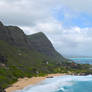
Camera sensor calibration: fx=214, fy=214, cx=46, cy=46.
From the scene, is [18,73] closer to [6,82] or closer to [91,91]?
[6,82]

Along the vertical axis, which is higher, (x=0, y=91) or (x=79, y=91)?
(x=0, y=91)

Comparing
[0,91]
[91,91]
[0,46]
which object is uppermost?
[0,46]

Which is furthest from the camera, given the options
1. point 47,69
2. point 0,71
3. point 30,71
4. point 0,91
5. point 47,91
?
point 47,69

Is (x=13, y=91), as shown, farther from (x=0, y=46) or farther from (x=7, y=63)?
(x=0, y=46)

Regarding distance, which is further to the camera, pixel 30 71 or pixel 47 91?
pixel 30 71

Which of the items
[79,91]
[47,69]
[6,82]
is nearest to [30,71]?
[47,69]

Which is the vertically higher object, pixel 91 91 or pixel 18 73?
pixel 18 73

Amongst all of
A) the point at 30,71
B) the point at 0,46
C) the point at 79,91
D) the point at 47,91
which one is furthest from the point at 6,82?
the point at 0,46

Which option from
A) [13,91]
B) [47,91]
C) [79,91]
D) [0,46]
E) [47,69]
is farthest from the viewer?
[47,69]

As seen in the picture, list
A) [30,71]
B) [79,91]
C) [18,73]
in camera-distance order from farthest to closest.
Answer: [30,71]
[18,73]
[79,91]
